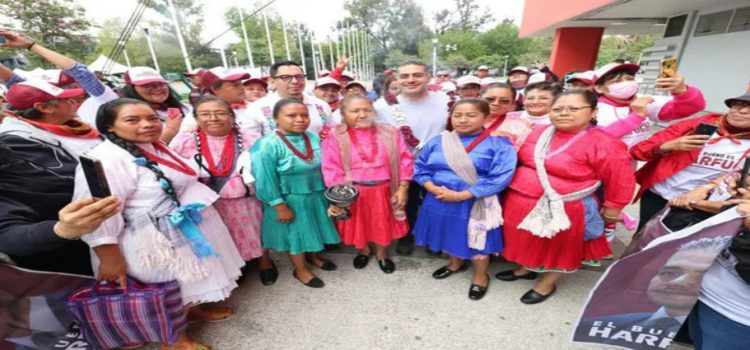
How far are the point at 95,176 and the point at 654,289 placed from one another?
270 cm

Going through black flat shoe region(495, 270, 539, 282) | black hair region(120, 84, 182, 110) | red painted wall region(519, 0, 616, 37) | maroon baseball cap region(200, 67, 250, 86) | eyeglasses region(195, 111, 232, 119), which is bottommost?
black flat shoe region(495, 270, 539, 282)

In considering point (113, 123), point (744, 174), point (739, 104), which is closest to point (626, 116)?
point (739, 104)

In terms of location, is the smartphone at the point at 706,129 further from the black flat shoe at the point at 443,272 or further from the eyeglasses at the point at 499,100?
the black flat shoe at the point at 443,272

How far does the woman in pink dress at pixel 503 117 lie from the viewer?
95.9 inches

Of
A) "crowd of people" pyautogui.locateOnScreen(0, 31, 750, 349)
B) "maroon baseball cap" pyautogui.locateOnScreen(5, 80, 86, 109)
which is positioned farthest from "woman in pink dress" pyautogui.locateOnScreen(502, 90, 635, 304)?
"maroon baseball cap" pyautogui.locateOnScreen(5, 80, 86, 109)

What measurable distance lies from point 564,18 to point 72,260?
1291 centimetres

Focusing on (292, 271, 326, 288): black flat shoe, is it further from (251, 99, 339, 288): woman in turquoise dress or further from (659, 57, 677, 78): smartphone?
(659, 57, 677, 78): smartphone

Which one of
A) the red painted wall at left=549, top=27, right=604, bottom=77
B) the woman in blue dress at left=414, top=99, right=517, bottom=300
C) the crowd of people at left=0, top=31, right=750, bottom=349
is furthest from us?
the red painted wall at left=549, top=27, right=604, bottom=77

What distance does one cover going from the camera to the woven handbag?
1.69m

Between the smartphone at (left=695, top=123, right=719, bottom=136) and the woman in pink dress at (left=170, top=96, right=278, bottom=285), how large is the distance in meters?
2.98

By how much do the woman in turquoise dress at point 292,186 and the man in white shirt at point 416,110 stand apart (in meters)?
0.79

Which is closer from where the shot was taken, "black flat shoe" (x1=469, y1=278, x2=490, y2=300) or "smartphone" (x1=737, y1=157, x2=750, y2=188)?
"smartphone" (x1=737, y1=157, x2=750, y2=188)

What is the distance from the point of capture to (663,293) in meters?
1.60

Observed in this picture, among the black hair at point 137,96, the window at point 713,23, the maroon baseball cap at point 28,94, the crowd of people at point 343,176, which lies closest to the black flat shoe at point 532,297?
the crowd of people at point 343,176
